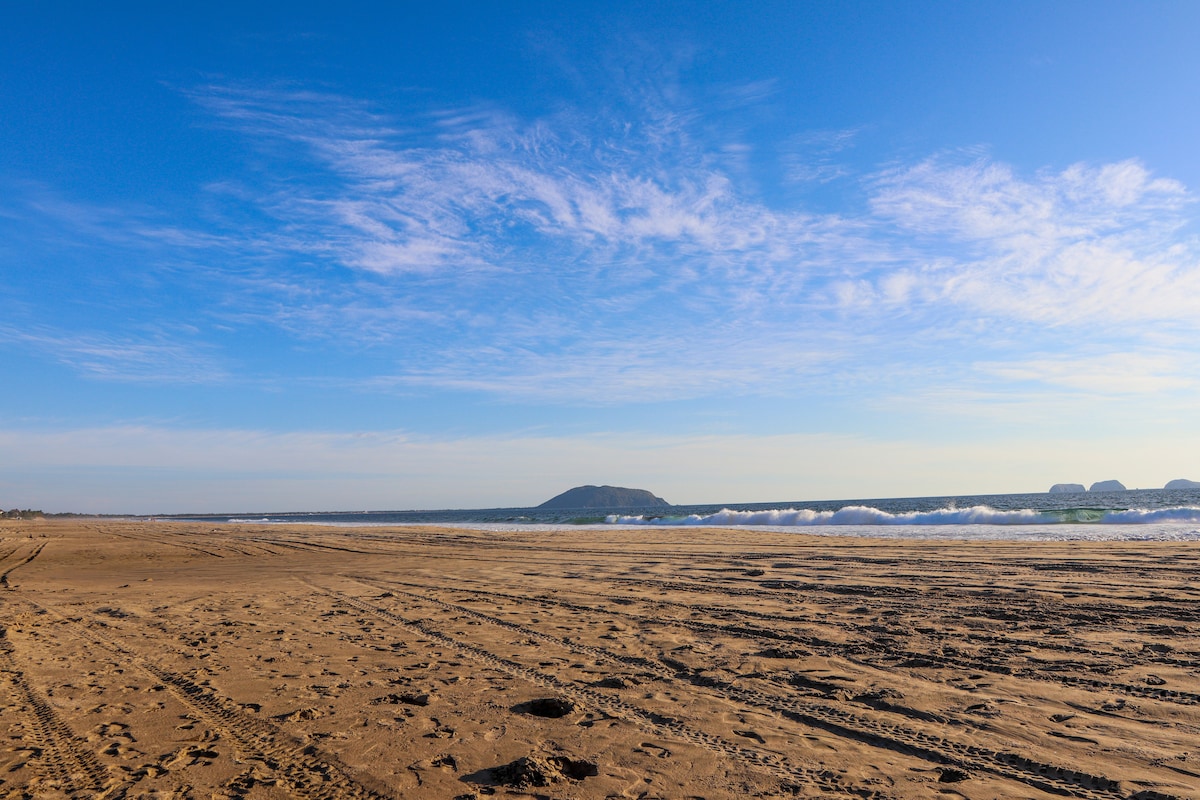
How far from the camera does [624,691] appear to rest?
17.5 ft

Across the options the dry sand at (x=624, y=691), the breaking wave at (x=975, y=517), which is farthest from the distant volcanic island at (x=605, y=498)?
the dry sand at (x=624, y=691)

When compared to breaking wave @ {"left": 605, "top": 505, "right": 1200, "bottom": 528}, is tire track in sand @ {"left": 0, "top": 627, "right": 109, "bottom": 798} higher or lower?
lower

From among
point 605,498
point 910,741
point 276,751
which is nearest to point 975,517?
point 910,741

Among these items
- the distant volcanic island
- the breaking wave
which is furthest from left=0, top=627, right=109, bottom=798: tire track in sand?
the distant volcanic island

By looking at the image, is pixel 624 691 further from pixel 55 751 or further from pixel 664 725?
pixel 55 751

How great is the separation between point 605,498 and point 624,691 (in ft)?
575

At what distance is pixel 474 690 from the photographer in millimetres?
5461

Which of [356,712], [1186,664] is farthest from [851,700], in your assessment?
[356,712]

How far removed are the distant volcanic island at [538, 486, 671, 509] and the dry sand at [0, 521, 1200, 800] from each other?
Answer: 161104 mm

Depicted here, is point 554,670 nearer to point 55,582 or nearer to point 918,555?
point 918,555

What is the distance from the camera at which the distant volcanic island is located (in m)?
176

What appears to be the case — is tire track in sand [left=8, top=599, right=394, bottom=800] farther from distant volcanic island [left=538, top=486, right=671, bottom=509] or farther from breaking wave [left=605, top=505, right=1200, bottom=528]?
distant volcanic island [left=538, top=486, right=671, bottom=509]

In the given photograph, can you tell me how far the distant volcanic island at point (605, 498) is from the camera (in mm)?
175750

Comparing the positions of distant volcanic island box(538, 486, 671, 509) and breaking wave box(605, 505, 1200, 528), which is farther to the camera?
distant volcanic island box(538, 486, 671, 509)
